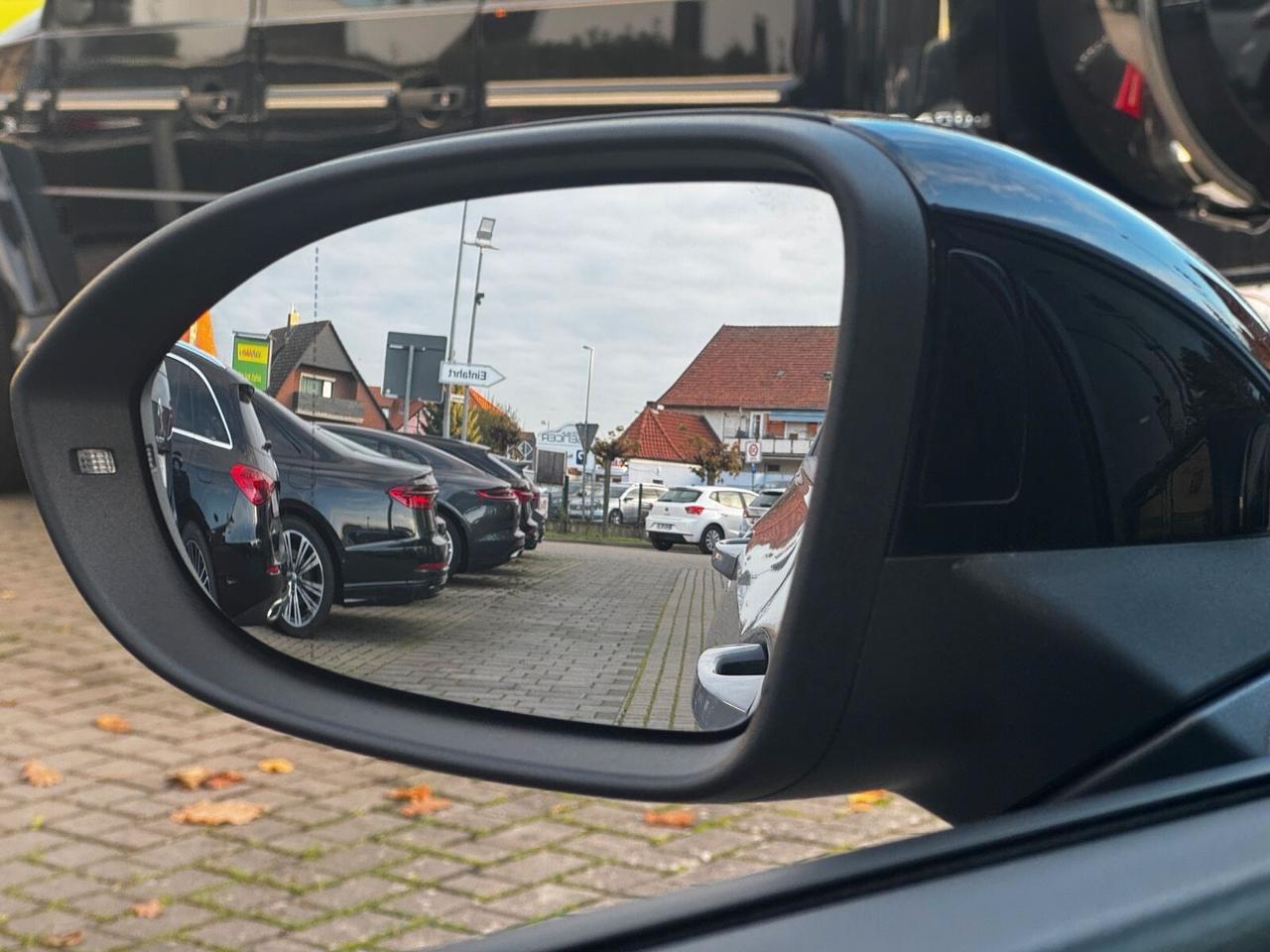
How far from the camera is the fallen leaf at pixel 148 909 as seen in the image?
3170mm

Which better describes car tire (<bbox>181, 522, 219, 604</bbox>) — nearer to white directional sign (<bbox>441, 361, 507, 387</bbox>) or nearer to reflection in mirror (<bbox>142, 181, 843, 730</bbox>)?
reflection in mirror (<bbox>142, 181, 843, 730</bbox>)

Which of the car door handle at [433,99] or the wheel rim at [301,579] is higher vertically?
the car door handle at [433,99]

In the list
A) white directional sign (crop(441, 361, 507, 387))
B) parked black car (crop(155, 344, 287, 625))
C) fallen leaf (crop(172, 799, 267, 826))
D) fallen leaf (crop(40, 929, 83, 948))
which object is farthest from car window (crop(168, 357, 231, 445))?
fallen leaf (crop(172, 799, 267, 826))

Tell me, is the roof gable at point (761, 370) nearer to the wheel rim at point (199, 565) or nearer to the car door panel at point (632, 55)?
the wheel rim at point (199, 565)

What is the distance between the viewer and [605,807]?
13.3 ft

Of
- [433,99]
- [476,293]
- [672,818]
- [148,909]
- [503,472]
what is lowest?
[672,818]

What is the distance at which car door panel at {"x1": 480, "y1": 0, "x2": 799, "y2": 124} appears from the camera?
462 centimetres

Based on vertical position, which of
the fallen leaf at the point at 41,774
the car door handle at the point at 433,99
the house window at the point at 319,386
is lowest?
the fallen leaf at the point at 41,774

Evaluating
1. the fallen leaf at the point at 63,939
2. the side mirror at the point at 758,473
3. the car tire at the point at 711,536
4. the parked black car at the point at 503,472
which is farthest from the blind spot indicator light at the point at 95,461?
the fallen leaf at the point at 63,939

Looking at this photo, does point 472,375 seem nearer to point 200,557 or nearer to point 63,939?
point 200,557

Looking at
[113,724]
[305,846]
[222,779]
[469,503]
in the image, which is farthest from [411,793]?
[469,503]

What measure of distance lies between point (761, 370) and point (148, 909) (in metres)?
2.80

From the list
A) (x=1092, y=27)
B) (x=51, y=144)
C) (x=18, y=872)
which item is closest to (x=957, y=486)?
(x=18, y=872)

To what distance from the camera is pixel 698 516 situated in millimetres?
937
